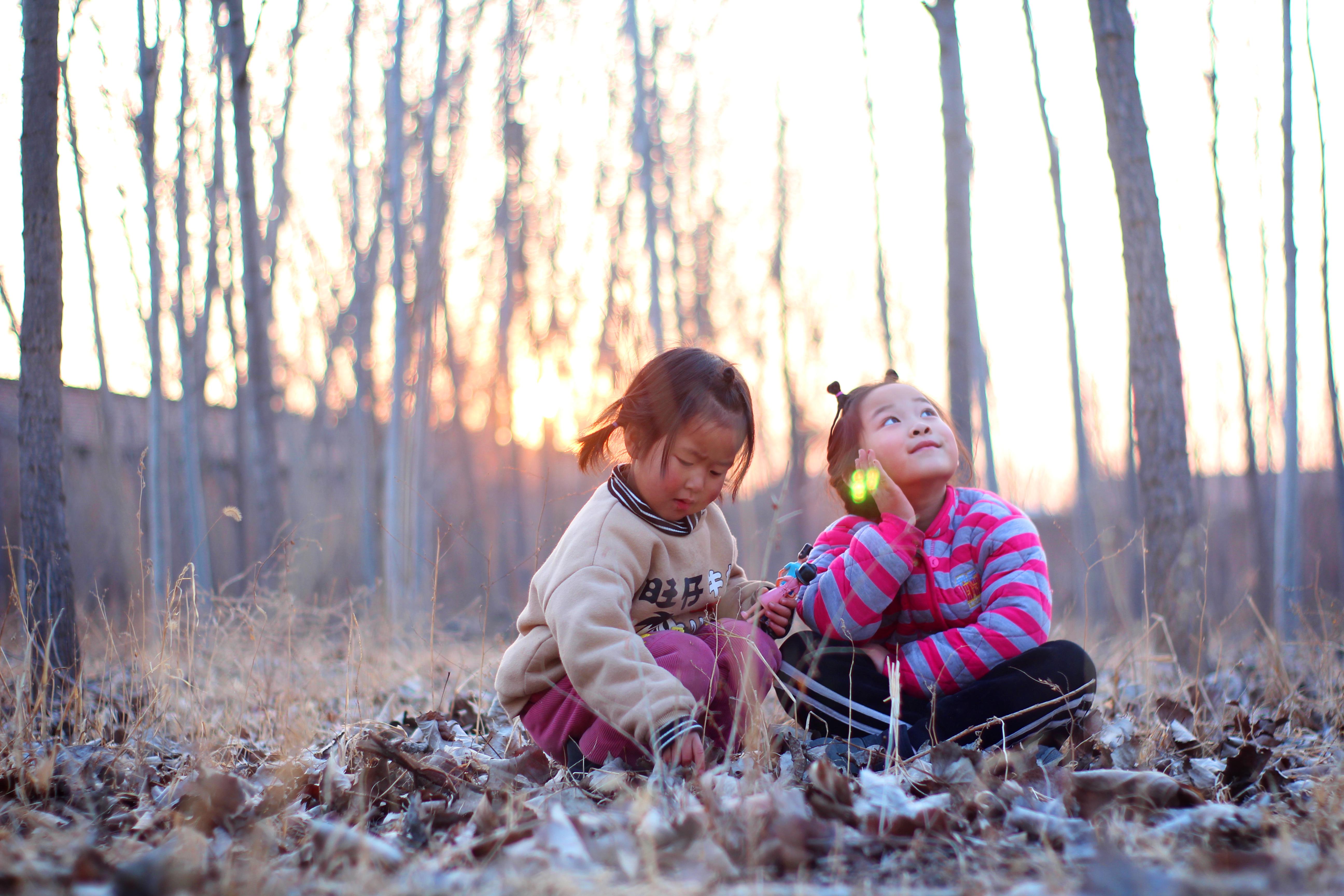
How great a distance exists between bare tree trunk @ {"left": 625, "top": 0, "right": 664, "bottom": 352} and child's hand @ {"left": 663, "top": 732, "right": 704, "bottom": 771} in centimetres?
808

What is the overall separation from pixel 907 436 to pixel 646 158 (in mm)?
8235

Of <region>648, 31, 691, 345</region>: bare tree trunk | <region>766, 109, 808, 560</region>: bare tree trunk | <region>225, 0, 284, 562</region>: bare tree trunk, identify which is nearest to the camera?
<region>225, 0, 284, 562</region>: bare tree trunk

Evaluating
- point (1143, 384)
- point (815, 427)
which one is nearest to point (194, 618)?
point (1143, 384)

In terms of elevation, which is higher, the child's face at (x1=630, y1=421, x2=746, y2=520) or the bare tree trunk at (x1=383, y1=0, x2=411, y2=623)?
the bare tree trunk at (x1=383, y1=0, x2=411, y2=623)

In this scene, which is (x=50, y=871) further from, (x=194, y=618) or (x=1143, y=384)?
(x=1143, y=384)

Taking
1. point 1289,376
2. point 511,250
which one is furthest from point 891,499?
point 511,250

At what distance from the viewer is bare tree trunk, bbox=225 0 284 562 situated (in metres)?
6.07

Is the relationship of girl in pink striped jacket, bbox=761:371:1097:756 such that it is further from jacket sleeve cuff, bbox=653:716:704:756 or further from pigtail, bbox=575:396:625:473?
pigtail, bbox=575:396:625:473

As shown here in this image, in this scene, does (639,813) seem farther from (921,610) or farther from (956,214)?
(956,214)

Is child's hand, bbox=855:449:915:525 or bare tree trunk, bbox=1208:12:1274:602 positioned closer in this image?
child's hand, bbox=855:449:915:525

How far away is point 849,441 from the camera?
95.5 inches

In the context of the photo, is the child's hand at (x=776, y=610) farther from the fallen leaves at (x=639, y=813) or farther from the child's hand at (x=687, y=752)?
the child's hand at (x=687, y=752)

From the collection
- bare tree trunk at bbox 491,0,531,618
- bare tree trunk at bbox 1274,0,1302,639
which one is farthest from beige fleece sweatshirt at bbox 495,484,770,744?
bare tree trunk at bbox 1274,0,1302,639

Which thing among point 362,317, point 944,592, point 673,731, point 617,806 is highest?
point 362,317
